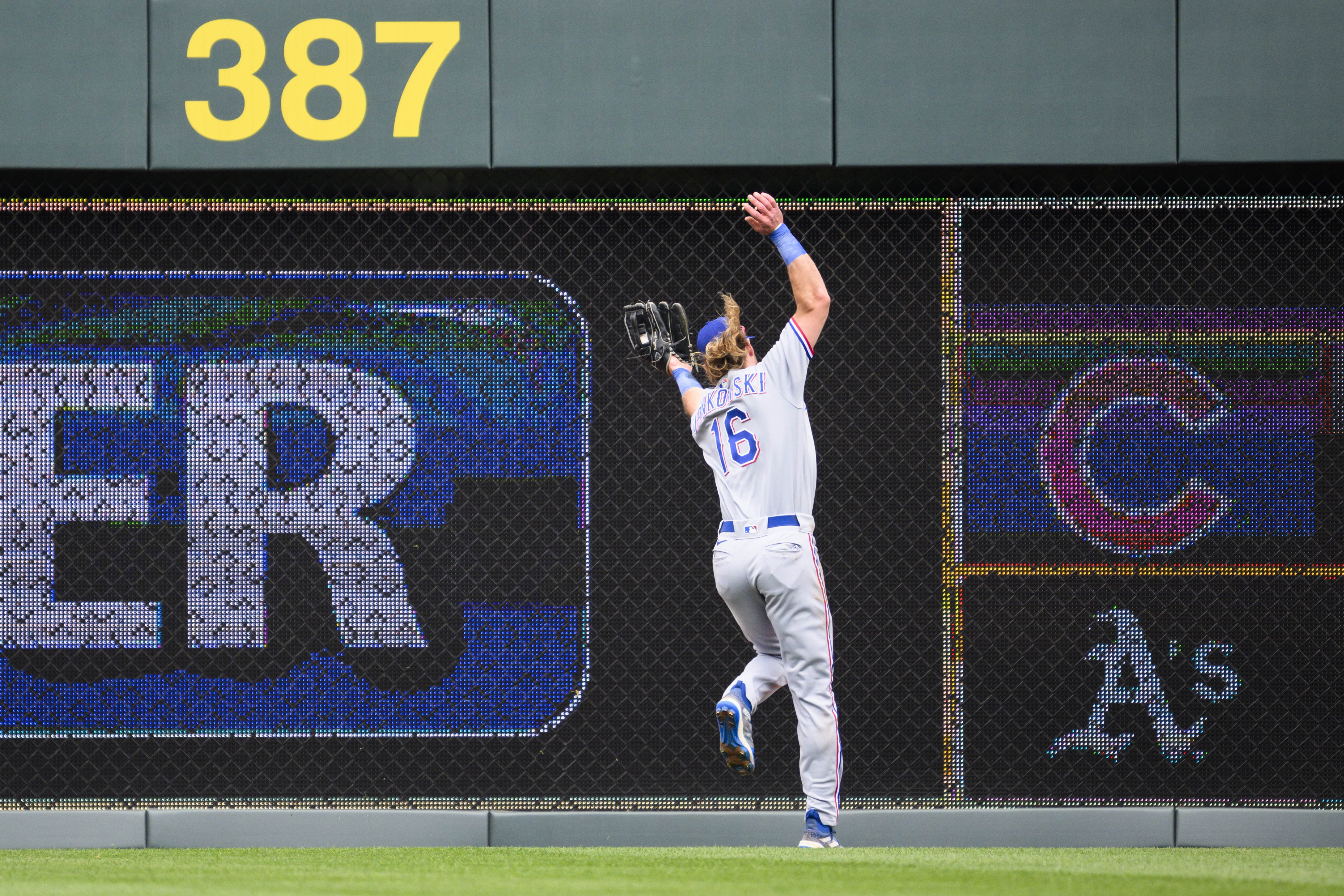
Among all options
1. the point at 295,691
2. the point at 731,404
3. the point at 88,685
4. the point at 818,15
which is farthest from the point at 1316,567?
the point at 88,685

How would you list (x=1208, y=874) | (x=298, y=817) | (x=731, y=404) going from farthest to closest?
(x=298, y=817) < (x=731, y=404) < (x=1208, y=874)

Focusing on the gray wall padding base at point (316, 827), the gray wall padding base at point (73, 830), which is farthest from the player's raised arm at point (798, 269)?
the gray wall padding base at point (73, 830)

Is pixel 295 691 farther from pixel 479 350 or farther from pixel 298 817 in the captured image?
pixel 479 350

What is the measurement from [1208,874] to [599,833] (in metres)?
2.50

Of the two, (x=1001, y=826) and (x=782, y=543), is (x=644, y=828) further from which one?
(x=782, y=543)

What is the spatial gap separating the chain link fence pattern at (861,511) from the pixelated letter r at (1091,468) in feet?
0.12

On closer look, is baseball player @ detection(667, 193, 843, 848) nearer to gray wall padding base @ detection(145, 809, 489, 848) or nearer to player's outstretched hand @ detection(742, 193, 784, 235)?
player's outstretched hand @ detection(742, 193, 784, 235)

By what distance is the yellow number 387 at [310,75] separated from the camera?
5941 mm

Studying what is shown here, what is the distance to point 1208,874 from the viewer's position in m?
4.58

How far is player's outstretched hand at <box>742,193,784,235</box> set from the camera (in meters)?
4.89

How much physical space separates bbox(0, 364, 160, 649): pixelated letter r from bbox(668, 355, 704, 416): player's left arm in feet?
8.14

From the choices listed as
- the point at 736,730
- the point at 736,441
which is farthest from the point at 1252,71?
the point at 736,730

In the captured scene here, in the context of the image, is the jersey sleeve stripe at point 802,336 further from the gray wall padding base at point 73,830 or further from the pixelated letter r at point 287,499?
the gray wall padding base at point 73,830

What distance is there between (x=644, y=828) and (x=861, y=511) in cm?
171
